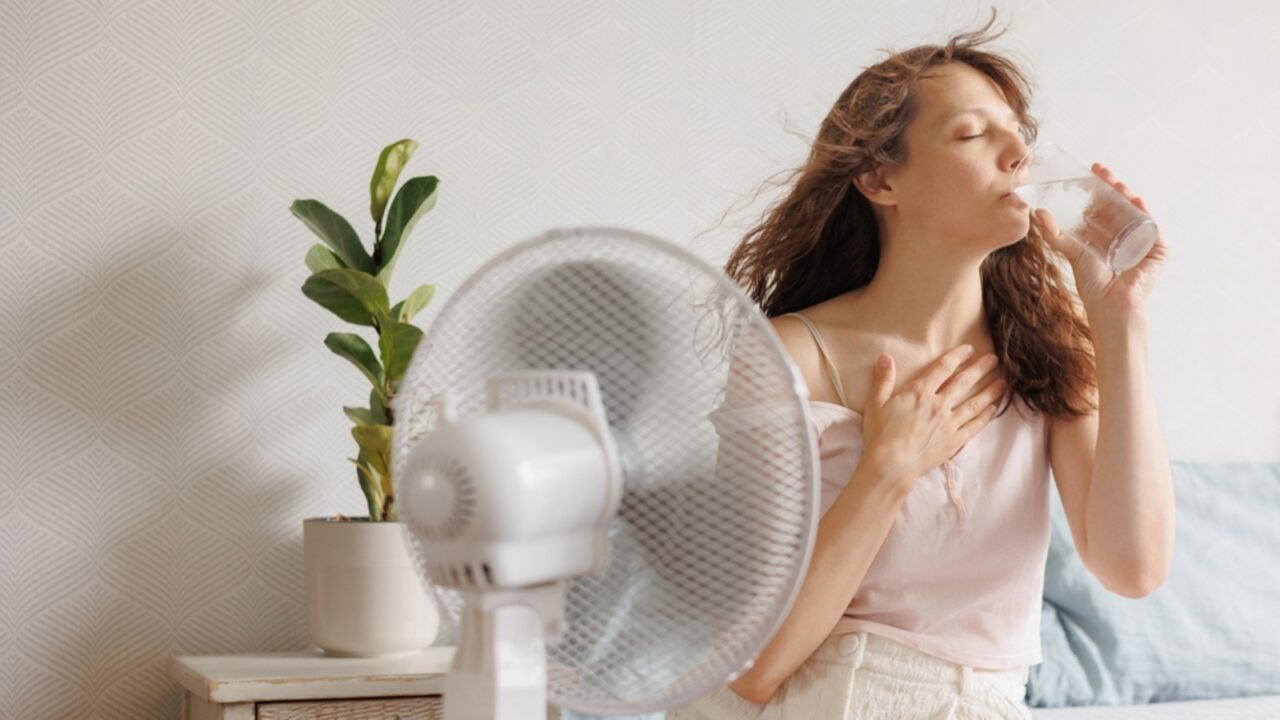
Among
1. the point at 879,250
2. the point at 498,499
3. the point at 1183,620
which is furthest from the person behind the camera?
the point at 1183,620

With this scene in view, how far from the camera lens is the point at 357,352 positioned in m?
1.80

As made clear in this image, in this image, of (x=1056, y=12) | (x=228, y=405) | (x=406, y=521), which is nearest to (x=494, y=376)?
(x=406, y=521)

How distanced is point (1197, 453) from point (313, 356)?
1.66 metres

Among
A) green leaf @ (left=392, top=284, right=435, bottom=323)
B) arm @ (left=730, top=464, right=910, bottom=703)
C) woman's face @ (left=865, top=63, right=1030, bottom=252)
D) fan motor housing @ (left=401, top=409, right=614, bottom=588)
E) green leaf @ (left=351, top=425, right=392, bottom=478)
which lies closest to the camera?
fan motor housing @ (left=401, top=409, right=614, bottom=588)

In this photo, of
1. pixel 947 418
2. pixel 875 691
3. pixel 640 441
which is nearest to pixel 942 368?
pixel 947 418

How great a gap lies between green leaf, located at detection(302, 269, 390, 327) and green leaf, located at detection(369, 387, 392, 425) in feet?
0.31

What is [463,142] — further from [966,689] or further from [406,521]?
[406,521]

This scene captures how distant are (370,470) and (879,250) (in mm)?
801

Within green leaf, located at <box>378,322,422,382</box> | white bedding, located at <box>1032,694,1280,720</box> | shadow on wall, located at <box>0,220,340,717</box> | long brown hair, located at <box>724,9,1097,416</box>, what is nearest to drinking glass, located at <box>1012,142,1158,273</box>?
long brown hair, located at <box>724,9,1097,416</box>

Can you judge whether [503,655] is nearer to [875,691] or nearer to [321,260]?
[875,691]

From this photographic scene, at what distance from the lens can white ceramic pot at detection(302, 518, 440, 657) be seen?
1758mm

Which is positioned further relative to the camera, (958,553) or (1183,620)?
(1183,620)

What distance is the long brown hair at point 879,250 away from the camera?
128cm

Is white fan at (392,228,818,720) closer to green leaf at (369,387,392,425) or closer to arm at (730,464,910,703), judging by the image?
arm at (730,464,910,703)
